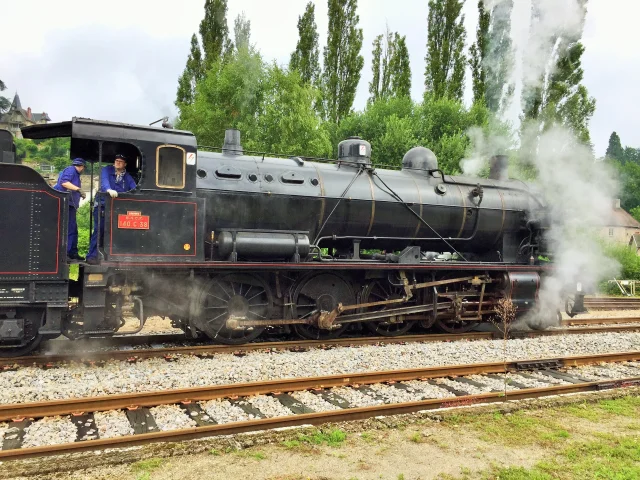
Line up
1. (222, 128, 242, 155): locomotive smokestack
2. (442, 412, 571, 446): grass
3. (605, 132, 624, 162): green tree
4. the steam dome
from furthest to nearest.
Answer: (605, 132, 624, 162): green tree → the steam dome → (222, 128, 242, 155): locomotive smokestack → (442, 412, 571, 446): grass

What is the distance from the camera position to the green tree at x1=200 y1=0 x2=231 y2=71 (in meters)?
32.1

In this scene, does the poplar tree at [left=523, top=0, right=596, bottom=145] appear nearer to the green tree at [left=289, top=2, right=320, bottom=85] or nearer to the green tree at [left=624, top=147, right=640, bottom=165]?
the green tree at [left=289, top=2, right=320, bottom=85]

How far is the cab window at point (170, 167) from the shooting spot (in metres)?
8.00

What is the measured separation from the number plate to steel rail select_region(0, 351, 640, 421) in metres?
2.85

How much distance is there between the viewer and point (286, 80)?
23453 mm

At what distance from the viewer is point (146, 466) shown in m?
4.30

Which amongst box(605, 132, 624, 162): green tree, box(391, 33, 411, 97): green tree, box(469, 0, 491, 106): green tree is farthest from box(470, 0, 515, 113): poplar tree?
box(605, 132, 624, 162): green tree

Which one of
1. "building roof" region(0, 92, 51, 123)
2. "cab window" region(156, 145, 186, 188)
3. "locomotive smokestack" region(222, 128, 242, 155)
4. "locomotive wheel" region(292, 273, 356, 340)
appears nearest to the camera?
"cab window" region(156, 145, 186, 188)

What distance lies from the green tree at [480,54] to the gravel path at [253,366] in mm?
21961

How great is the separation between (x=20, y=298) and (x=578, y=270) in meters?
11.4

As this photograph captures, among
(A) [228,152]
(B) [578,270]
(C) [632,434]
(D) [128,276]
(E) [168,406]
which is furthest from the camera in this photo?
(B) [578,270]

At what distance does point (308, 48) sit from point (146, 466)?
3111cm

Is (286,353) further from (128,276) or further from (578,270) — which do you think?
(578,270)

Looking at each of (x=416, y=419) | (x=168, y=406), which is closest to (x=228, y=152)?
(x=168, y=406)
